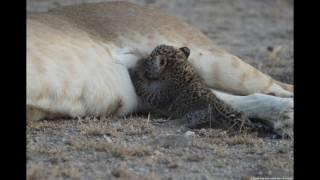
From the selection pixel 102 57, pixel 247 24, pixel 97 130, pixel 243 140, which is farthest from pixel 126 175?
pixel 247 24

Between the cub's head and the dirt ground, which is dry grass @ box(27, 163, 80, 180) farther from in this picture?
the cub's head

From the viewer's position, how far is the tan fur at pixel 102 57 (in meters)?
5.00

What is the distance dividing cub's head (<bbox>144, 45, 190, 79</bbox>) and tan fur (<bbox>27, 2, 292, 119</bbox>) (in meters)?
0.15

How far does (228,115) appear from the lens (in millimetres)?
5051

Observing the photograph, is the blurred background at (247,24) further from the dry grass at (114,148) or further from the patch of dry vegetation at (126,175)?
the patch of dry vegetation at (126,175)

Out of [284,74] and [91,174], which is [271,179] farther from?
[284,74]

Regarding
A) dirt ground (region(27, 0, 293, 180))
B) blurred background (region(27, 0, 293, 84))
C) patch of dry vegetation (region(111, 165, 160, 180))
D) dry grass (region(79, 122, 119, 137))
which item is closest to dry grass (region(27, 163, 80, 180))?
dirt ground (region(27, 0, 293, 180))

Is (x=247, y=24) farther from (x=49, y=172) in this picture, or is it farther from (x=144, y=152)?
(x=49, y=172)

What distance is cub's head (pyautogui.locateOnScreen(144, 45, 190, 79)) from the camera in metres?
5.58

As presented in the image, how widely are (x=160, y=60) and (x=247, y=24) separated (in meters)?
5.94

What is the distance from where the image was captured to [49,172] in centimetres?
392

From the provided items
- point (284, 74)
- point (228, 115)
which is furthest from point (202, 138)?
point (284, 74)

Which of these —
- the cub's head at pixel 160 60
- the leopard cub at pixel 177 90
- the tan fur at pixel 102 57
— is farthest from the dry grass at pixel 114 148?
the cub's head at pixel 160 60

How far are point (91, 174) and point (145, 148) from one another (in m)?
0.52
